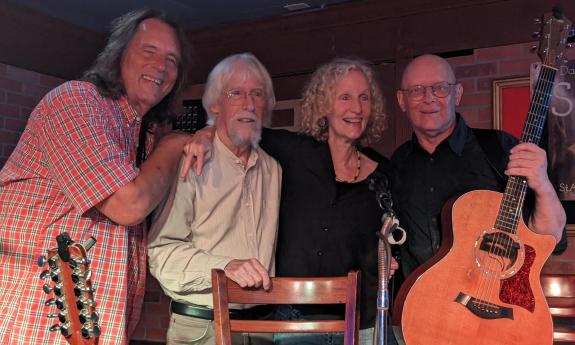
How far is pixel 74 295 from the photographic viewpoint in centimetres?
180

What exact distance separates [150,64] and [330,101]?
75 centimetres

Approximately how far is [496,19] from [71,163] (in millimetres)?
3088

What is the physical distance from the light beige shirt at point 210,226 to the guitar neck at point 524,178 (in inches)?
31.1

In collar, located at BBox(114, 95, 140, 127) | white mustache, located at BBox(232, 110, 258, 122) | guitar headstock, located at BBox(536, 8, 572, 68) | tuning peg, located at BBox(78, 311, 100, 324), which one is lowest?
tuning peg, located at BBox(78, 311, 100, 324)

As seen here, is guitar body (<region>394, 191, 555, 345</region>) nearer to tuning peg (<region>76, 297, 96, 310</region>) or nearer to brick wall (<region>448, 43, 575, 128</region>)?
tuning peg (<region>76, 297, 96, 310</region>)

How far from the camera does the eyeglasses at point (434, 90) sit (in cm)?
260

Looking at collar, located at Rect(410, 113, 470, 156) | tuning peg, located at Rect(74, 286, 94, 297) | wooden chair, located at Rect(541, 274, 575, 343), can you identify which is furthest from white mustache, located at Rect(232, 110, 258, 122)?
wooden chair, located at Rect(541, 274, 575, 343)

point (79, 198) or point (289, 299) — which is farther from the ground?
point (79, 198)

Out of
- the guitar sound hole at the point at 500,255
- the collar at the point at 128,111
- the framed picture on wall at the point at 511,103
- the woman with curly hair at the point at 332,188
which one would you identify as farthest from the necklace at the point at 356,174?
the framed picture on wall at the point at 511,103

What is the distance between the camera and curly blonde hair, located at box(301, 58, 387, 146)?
2673 mm

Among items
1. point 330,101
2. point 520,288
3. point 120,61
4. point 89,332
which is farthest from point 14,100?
point 520,288

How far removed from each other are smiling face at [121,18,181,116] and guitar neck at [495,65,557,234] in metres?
1.21

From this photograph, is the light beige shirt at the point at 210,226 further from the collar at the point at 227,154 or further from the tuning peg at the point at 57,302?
the tuning peg at the point at 57,302

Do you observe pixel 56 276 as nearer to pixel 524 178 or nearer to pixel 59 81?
pixel 524 178
